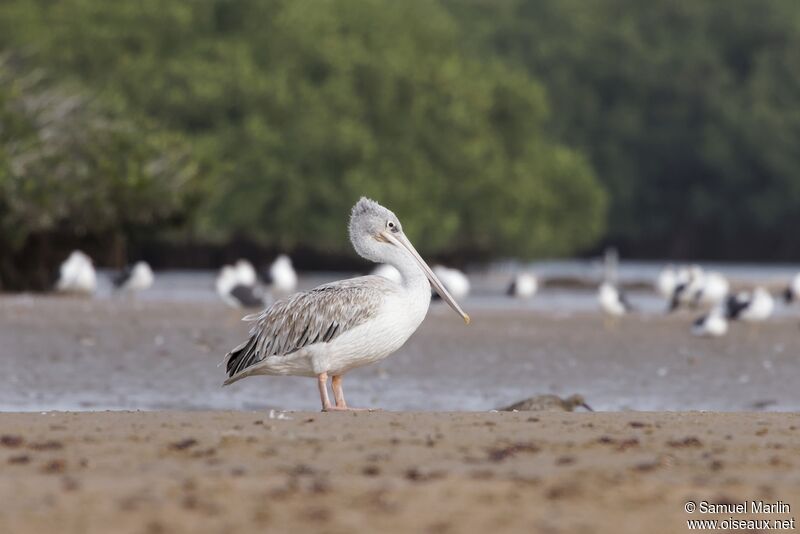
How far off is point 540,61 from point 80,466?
96598 mm

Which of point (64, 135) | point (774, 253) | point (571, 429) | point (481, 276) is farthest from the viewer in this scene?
point (774, 253)

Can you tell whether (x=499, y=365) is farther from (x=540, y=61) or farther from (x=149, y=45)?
(x=540, y=61)

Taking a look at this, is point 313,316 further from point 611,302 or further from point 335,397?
point 611,302

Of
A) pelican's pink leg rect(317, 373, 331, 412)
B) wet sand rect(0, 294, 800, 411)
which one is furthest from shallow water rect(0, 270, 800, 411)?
pelican's pink leg rect(317, 373, 331, 412)

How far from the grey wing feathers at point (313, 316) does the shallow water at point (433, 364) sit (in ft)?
13.8

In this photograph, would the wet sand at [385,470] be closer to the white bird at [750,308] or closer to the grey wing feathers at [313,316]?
the grey wing feathers at [313,316]

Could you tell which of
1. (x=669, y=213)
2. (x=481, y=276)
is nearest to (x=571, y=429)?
(x=481, y=276)

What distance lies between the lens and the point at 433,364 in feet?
66.9

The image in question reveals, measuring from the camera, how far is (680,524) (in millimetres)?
6973

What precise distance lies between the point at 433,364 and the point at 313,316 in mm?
9549

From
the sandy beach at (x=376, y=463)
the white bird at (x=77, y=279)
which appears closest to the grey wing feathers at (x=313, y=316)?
the sandy beach at (x=376, y=463)

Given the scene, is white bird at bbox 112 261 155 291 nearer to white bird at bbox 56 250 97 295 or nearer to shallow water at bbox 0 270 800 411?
white bird at bbox 56 250 97 295

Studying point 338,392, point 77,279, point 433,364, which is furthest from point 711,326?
point 77,279

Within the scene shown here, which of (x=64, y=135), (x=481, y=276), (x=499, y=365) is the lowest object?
(x=499, y=365)
